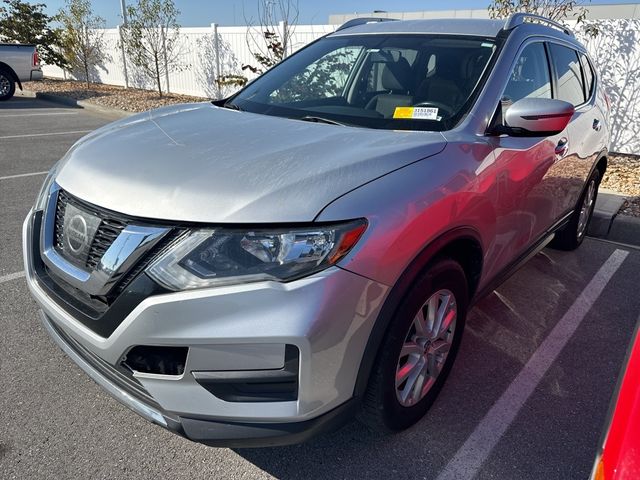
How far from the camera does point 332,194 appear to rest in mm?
1743

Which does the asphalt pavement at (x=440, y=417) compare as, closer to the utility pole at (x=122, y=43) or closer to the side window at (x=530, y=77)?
the side window at (x=530, y=77)

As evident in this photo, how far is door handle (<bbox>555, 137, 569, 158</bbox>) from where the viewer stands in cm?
318

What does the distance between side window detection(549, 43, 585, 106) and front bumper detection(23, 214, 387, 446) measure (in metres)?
2.56

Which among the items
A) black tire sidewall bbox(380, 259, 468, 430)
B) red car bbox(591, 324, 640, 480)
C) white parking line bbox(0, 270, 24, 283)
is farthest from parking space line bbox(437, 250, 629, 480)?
white parking line bbox(0, 270, 24, 283)

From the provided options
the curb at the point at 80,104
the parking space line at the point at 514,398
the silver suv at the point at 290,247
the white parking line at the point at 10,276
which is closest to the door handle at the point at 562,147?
the silver suv at the point at 290,247

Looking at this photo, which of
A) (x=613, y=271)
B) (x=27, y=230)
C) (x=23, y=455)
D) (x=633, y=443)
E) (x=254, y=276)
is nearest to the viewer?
(x=633, y=443)

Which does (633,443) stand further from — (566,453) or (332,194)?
(566,453)

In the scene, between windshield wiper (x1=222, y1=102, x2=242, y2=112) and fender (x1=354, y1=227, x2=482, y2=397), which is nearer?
fender (x1=354, y1=227, x2=482, y2=397)

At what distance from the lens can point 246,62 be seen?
40.9 ft

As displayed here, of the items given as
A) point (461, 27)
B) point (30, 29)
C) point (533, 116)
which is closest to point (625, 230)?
point (461, 27)

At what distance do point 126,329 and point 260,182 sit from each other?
678 mm

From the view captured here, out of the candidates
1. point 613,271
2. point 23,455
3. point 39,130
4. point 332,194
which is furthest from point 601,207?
point 39,130

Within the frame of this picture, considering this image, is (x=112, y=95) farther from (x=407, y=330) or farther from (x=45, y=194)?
(x=407, y=330)

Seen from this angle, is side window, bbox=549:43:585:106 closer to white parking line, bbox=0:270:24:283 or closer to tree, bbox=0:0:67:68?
white parking line, bbox=0:270:24:283
